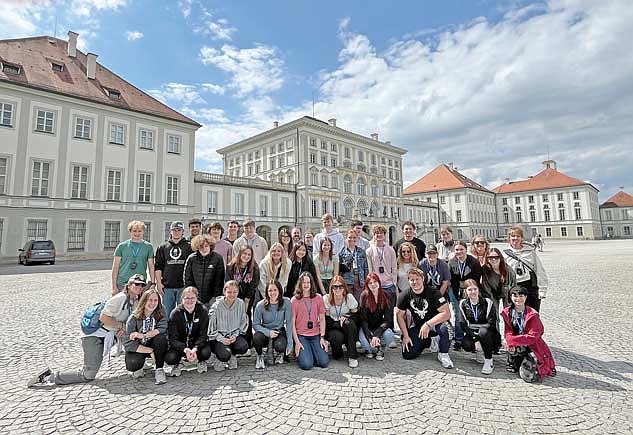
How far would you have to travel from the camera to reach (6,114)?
21.7 metres

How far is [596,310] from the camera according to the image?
7.54 metres

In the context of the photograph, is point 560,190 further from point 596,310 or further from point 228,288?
point 228,288

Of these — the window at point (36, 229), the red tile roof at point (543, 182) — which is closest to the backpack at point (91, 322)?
the window at point (36, 229)

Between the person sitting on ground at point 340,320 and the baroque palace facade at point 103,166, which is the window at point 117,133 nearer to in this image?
the baroque palace facade at point 103,166

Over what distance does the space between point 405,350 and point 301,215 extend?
37418 mm

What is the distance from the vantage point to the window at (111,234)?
82.1 feet

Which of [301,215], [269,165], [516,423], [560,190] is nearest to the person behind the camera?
[516,423]

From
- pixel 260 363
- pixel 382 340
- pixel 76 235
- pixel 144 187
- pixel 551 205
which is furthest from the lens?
pixel 551 205

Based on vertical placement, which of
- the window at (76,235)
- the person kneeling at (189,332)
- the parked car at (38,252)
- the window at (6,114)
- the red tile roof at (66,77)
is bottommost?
the person kneeling at (189,332)

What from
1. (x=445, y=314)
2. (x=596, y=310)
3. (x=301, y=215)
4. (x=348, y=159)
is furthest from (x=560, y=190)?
(x=445, y=314)

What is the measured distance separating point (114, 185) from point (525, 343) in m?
27.9

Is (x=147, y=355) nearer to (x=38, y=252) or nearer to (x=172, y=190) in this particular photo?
(x=38, y=252)

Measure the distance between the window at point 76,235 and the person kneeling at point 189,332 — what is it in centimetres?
2436

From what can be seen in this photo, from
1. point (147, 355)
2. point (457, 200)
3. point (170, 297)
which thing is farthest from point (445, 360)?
point (457, 200)
